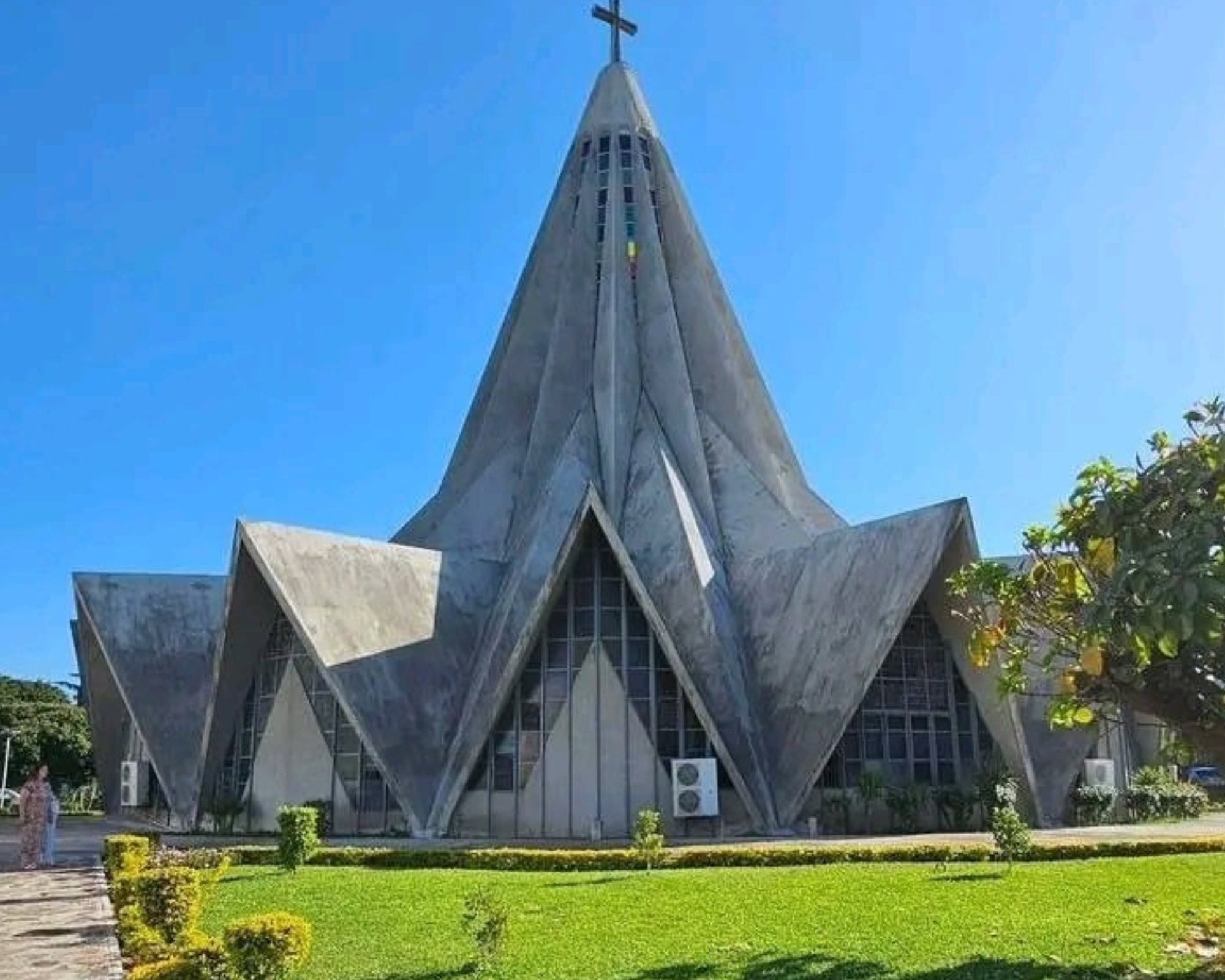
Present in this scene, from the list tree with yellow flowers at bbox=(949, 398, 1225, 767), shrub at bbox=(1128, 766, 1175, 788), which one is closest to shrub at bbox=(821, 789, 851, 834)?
shrub at bbox=(1128, 766, 1175, 788)

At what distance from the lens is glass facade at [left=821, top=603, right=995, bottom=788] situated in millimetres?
24688

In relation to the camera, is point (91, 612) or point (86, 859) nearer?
point (86, 859)

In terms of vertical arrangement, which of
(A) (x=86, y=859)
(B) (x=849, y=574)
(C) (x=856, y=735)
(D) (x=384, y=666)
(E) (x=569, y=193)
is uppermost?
(E) (x=569, y=193)

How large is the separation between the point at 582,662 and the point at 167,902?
16236 millimetres

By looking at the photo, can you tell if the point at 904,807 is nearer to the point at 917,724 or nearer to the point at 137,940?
the point at 917,724

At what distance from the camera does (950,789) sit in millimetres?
24141

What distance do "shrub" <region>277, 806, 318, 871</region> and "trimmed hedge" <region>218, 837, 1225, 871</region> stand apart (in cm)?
92

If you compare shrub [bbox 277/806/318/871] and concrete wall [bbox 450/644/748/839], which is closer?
shrub [bbox 277/806/318/871]

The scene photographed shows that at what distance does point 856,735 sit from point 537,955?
16.8m

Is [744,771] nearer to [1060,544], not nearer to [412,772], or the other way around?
[412,772]

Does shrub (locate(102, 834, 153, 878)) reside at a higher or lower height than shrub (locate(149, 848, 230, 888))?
higher

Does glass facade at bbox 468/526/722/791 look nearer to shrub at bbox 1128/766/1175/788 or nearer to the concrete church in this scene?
the concrete church

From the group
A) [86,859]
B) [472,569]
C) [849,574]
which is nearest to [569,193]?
[472,569]

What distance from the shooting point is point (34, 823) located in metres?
18.3
